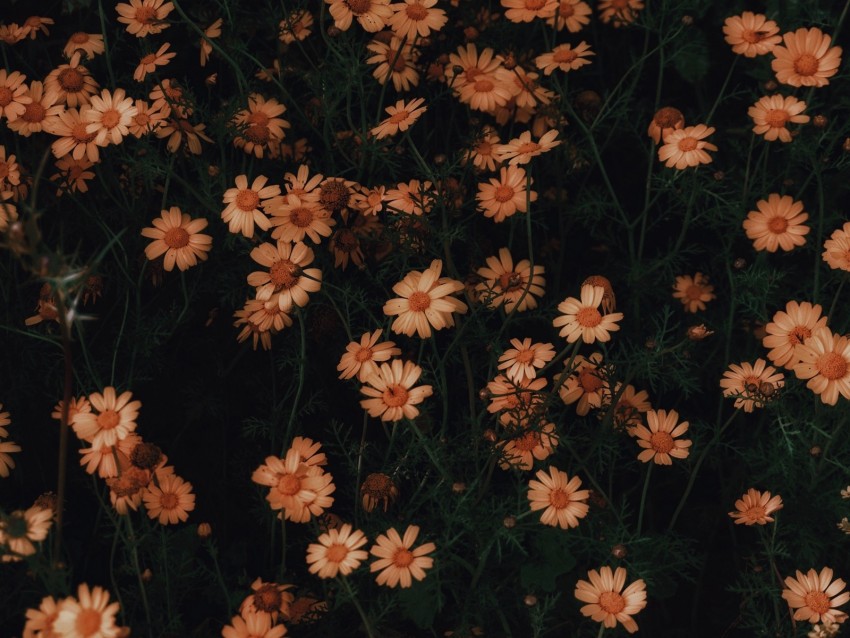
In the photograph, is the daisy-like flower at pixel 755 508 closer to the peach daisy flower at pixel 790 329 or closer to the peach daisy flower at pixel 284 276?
the peach daisy flower at pixel 790 329

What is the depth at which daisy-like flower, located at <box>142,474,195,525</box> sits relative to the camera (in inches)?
71.2

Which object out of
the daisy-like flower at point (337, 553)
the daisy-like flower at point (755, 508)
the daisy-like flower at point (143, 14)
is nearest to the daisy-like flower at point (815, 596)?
the daisy-like flower at point (755, 508)

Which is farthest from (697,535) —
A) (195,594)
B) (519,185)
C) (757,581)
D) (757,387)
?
(195,594)

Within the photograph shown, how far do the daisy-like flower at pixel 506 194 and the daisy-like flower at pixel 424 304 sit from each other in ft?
1.15

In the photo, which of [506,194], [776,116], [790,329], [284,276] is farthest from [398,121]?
[790,329]

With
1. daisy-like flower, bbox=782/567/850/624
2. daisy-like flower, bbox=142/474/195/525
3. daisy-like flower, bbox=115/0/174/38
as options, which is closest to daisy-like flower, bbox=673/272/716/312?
daisy-like flower, bbox=782/567/850/624

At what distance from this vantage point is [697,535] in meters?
A: 2.28

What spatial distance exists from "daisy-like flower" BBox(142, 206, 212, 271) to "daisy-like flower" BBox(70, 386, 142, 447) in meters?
0.40

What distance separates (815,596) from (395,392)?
0.94 m

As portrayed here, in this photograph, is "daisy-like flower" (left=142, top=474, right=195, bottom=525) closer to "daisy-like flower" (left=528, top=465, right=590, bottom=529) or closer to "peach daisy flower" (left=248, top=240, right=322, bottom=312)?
"peach daisy flower" (left=248, top=240, right=322, bottom=312)

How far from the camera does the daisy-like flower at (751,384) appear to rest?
1904 mm

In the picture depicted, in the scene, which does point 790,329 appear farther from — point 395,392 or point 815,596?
point 395,392

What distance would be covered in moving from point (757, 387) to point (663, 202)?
108cm

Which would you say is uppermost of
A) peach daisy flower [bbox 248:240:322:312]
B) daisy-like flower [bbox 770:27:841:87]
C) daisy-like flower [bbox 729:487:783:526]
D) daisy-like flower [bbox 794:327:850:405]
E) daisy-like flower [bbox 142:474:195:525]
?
daisy-like flower [bbox 770:27:841:87]
